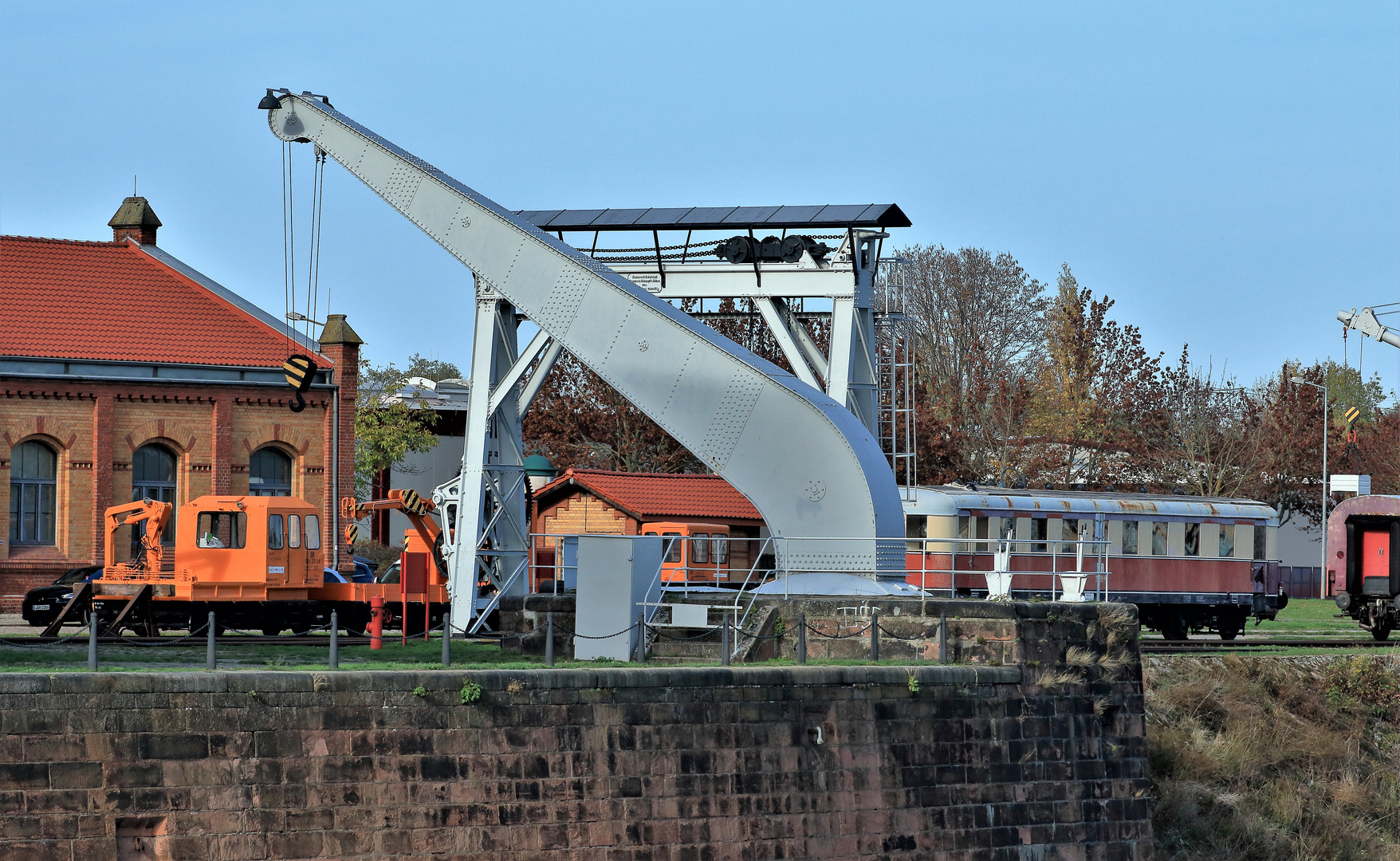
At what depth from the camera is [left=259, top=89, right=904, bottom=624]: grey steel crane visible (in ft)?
64.0

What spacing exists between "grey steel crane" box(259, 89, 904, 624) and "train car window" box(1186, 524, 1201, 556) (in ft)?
48.4

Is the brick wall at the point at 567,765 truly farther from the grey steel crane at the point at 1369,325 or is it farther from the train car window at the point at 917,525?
the grey steel crane at the point at 1369,325

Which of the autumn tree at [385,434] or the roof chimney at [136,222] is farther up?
the roof chimney at [136,222]

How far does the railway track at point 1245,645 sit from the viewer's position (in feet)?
87.6

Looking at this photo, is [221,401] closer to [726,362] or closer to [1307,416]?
[726,362]

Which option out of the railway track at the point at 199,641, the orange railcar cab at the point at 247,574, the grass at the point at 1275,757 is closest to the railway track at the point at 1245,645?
the grass at the point at 1275,757

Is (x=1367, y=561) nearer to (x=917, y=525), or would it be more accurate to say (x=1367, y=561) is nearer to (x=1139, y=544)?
(x=1139, y=544)

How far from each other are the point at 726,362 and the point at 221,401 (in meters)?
22.0

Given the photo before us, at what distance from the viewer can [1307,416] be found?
61.8 meters

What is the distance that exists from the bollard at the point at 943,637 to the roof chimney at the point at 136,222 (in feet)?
105

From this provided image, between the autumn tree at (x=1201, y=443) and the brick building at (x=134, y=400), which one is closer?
the brick building at (x=134, y=400)

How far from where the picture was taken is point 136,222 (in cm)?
4350

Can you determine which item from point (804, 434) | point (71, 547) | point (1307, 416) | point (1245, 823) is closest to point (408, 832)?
point (804, 434)

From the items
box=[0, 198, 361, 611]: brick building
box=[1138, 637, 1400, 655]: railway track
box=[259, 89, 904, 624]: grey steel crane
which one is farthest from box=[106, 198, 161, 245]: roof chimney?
box=[1138, 637, 1400, 655]: railway track
